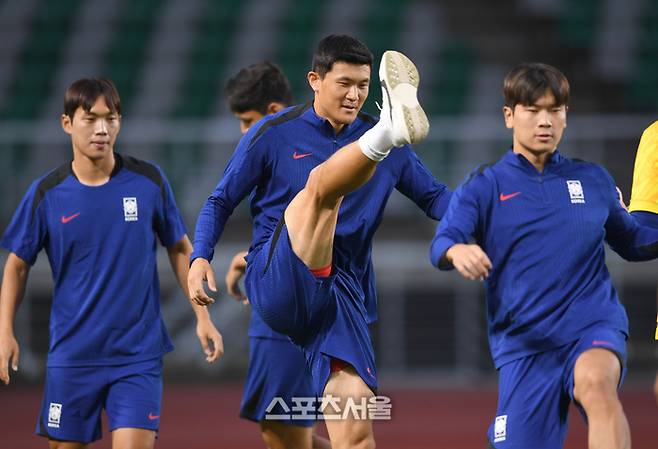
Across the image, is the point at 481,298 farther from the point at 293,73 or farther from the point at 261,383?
the point at 261,383

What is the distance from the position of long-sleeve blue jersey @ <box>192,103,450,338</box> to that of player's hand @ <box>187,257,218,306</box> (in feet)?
0.47

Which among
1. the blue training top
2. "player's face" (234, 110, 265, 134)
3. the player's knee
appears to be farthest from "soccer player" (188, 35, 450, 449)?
"player's face" (234, 110, 265, 134)

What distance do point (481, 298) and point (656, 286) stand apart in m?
1.84

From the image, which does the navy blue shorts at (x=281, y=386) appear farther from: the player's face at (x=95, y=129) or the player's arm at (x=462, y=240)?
the player's arm at (x=462, y=240)

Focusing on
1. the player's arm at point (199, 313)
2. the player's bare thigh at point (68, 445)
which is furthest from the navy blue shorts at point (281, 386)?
the player's bare thigh at point (68, 445)

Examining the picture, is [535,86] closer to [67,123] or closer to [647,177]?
[647,177]

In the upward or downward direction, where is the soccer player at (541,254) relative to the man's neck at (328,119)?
downward

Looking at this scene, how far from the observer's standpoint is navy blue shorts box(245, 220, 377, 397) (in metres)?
4.71

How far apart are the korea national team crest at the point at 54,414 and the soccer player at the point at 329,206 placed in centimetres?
109

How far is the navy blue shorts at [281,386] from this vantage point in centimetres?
579

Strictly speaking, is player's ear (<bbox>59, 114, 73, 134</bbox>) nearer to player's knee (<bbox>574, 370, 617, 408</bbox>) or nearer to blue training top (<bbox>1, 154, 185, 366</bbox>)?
blue training top (<bbox>1, 154, 185, 366</bbox>)

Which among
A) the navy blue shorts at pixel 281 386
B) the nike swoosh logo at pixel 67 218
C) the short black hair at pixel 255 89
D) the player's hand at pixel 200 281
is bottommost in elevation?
the navy blue shorts at pixel 281 386

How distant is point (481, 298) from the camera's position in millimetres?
12867

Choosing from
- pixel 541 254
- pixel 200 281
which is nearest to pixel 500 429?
pixel 541 254
